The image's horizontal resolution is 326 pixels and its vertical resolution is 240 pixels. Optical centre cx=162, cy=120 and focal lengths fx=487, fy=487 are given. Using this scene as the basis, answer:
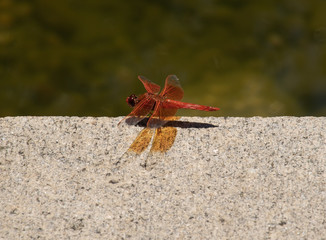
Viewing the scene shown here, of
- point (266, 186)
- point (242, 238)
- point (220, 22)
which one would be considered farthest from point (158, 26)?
point (242, 238)

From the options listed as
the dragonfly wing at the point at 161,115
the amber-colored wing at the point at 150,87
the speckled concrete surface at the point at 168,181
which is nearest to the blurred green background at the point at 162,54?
the amber-colored wing at the point at 150,87

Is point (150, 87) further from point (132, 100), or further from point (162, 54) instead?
point (162, 54)

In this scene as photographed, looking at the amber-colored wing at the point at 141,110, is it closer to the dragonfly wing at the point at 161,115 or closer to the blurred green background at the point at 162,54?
the dragonfly wing at the point at 161,115

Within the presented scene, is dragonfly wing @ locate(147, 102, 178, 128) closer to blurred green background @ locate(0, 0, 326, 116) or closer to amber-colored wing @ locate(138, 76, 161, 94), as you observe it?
amber-colored wing @ locate(138, 76, 161, 94)

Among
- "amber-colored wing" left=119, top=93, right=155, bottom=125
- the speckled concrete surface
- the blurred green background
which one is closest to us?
the speckled concrete surface

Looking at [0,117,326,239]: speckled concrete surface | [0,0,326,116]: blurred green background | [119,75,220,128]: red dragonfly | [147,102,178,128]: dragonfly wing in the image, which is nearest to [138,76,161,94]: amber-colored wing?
[119,75,220,128]: red dragonfly

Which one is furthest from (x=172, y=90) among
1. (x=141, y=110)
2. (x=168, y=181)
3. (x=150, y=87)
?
(x=168, y=181)

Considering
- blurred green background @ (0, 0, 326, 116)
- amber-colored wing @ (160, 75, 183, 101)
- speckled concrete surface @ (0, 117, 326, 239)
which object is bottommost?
speckled concrete surface @ (0, 117, 326, 239)
